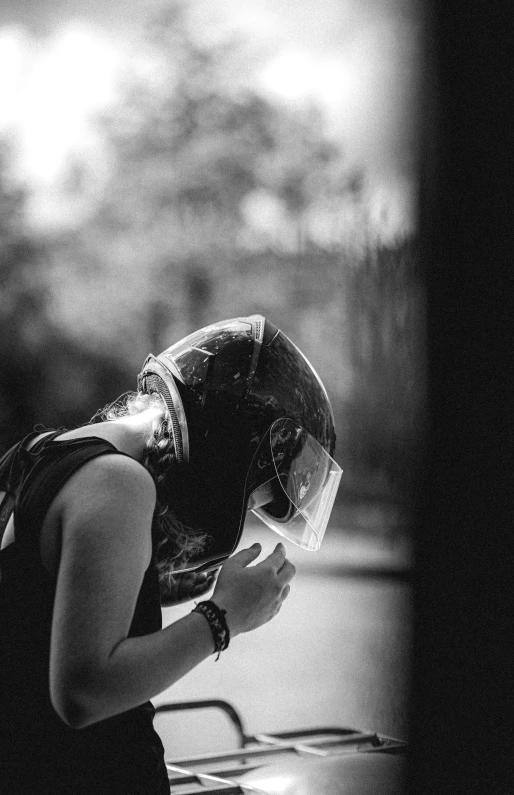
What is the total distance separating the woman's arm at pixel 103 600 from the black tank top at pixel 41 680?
0.15 ft

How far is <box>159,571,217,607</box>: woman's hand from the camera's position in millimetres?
1434

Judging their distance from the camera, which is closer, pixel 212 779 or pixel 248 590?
pixel 248 590

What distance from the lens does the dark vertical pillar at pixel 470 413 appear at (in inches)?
85.9

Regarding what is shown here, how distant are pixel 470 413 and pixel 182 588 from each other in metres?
1.16

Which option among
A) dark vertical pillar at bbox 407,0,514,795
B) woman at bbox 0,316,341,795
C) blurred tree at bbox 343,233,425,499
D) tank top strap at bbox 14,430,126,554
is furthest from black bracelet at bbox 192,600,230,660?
blurred tree at bbox 343,233,425,499

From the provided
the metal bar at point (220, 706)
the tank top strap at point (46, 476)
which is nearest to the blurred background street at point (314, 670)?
the metal bar at point (220, 706)

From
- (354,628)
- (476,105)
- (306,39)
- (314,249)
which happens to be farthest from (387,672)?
(306,39)

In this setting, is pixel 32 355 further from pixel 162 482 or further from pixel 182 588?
pixel 162 482

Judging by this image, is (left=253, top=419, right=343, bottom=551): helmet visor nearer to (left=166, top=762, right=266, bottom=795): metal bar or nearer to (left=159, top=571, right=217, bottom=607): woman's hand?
(left=159, top=571, right=217, bottom=607): woman's hand

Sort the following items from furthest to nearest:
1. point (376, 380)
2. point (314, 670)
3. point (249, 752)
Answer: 1. point (376, 380)
2. point (314, 670)
3. point (249, 752)

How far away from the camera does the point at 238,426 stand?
1191 millimetres

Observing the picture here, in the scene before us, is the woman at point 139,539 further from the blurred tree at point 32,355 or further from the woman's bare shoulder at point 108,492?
the blurred tree at point 32,355

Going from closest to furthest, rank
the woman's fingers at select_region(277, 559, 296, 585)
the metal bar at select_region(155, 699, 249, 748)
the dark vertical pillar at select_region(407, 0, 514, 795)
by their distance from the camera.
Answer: the woman's fingers at select_region(277, 559, 296, 585) → the metal bar at select_region(155, 699, 249, 748) → the dark vertical pillar at select_region(407, 0, 514, 795)

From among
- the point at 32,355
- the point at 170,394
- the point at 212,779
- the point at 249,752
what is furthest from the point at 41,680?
the point at 32,355
